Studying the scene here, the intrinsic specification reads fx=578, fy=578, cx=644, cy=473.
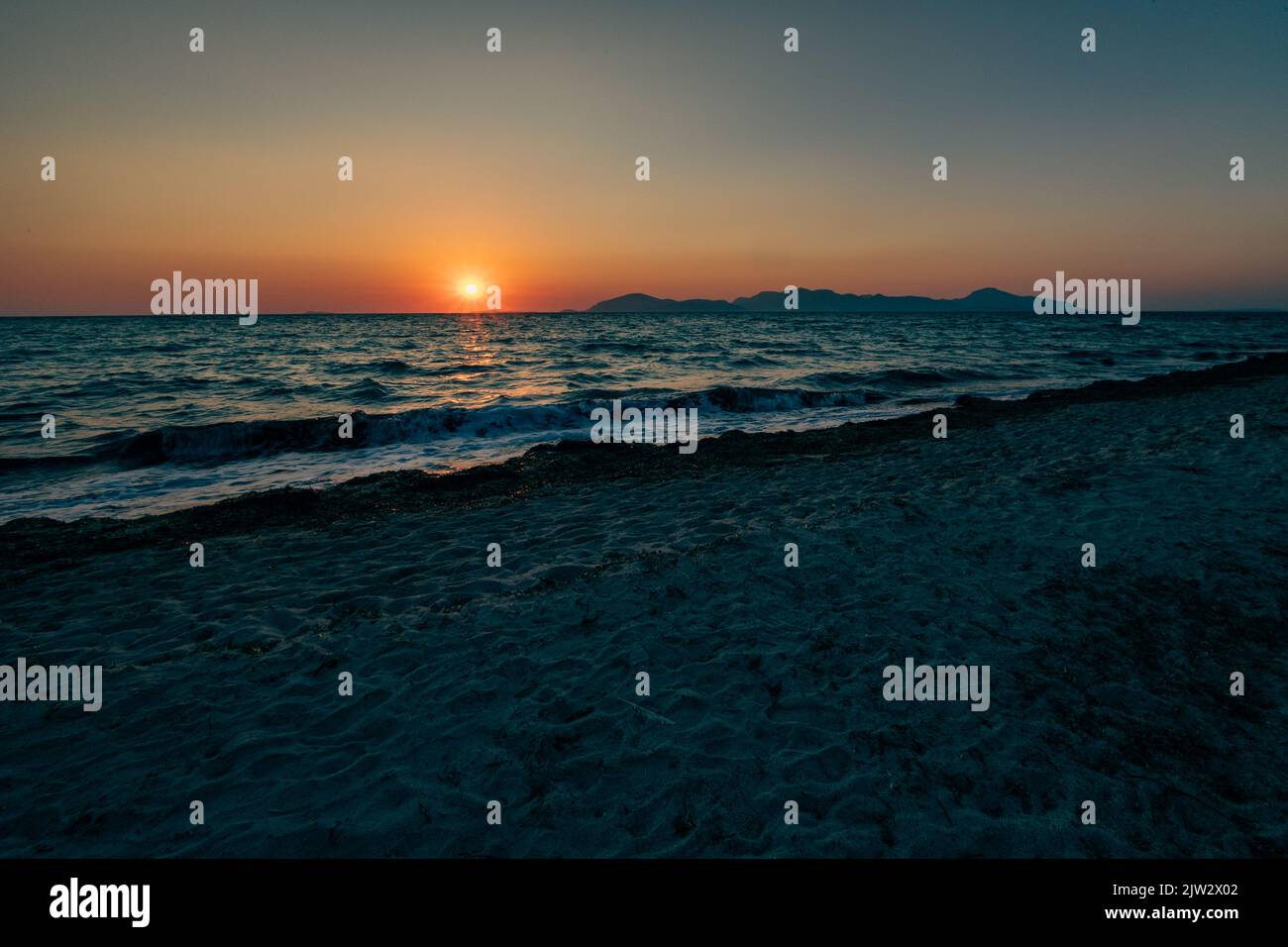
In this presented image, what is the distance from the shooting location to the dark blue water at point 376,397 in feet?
55.2

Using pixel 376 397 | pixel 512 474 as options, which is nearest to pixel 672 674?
pixel 512 474

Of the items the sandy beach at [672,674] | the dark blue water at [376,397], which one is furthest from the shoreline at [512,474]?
the dark blue water at [376,397]

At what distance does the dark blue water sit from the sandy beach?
19.0 feet

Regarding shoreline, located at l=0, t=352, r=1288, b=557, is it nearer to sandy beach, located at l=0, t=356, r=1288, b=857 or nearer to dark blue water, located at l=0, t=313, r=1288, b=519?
sandy beach, located at l=0, t=356, r=1288, b=857

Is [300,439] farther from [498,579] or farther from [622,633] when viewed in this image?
[622,633]

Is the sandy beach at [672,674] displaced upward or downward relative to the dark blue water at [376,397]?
downward

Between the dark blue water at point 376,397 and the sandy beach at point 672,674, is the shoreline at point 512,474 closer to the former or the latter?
the sandy beach at point 672,674

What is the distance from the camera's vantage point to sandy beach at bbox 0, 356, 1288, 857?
170 inches

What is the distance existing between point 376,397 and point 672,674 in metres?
27.2

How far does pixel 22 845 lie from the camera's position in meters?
4.31

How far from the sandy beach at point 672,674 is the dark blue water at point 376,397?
228 inches

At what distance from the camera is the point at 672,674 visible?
6137 mm

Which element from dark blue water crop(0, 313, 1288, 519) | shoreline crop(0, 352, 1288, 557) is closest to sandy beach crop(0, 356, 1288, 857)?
shoreline crop(0, 352, 1288, 557)
